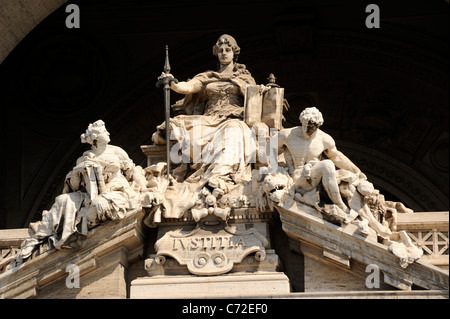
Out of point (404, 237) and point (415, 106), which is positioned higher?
point (415, 106)

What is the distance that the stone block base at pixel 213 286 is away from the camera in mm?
15828

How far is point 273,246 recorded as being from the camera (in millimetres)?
16500

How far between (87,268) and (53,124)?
25.5 feet

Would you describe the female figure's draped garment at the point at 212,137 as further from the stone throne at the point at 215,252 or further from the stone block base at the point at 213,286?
the stone block base at the point at 213,286

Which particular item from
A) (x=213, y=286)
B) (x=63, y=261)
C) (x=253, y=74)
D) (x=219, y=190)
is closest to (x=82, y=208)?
(x=63, y=261)

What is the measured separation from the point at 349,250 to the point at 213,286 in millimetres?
1523

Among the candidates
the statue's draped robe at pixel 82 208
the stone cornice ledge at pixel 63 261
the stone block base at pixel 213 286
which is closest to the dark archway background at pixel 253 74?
the statue's draped robe at pixel 82 208

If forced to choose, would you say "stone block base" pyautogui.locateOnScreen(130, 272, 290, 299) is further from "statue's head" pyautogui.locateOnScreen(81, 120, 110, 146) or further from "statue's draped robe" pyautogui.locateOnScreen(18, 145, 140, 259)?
"statue's head" pyautogui.locateOnScreen(81, 120, 110, 146)
